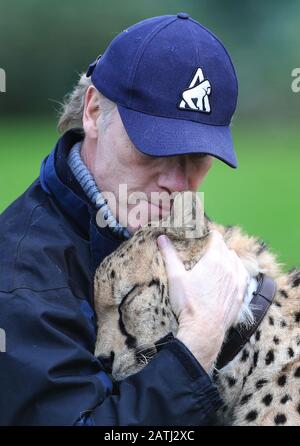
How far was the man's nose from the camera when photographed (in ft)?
12.8

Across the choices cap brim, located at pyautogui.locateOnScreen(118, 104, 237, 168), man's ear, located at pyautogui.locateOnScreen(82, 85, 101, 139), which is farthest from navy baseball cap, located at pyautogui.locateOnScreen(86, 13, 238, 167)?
man's ear, located at pyautogui.locateOnScreen(82, 85, 101, 139)

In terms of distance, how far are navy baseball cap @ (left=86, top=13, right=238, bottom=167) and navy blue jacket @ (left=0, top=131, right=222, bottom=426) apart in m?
0.61

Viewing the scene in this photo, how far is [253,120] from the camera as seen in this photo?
2553 cm

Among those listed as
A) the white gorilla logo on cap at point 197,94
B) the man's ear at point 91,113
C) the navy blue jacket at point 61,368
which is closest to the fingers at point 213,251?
the navy blue jacket at point 61,368

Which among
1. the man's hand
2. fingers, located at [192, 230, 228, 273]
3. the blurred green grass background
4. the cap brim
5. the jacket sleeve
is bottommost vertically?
the blurred green grass background

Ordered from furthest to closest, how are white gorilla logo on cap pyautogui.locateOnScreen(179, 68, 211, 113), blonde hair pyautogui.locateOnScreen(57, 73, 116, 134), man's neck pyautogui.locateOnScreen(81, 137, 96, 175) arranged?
blonde hair pyautogui.locateOnScreen(57, 73, 116, 134)
man's neck pyautogui.locateOnScreen(81, 137, 96, 175)
white gorilla logo on cap pyautogui.locateOnScreen(179, 68, 211, 113)

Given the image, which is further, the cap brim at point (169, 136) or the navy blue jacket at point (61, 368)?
the cap brim at point (169, 136)

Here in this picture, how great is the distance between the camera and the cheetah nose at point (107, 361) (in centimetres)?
383

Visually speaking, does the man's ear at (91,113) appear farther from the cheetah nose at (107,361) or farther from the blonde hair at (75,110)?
the cheetah nose at (107,361)

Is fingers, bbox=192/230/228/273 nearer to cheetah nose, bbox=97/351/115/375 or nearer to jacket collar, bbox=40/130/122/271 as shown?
jacket collar, bbox=40/130/122/271

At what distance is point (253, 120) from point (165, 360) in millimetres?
22583

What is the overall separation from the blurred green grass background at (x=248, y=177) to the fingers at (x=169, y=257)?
6784 mm

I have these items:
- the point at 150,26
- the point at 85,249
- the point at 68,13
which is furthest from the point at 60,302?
the point at 68,13

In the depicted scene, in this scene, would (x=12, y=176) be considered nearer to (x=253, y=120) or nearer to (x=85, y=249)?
(x=253, y=120)
